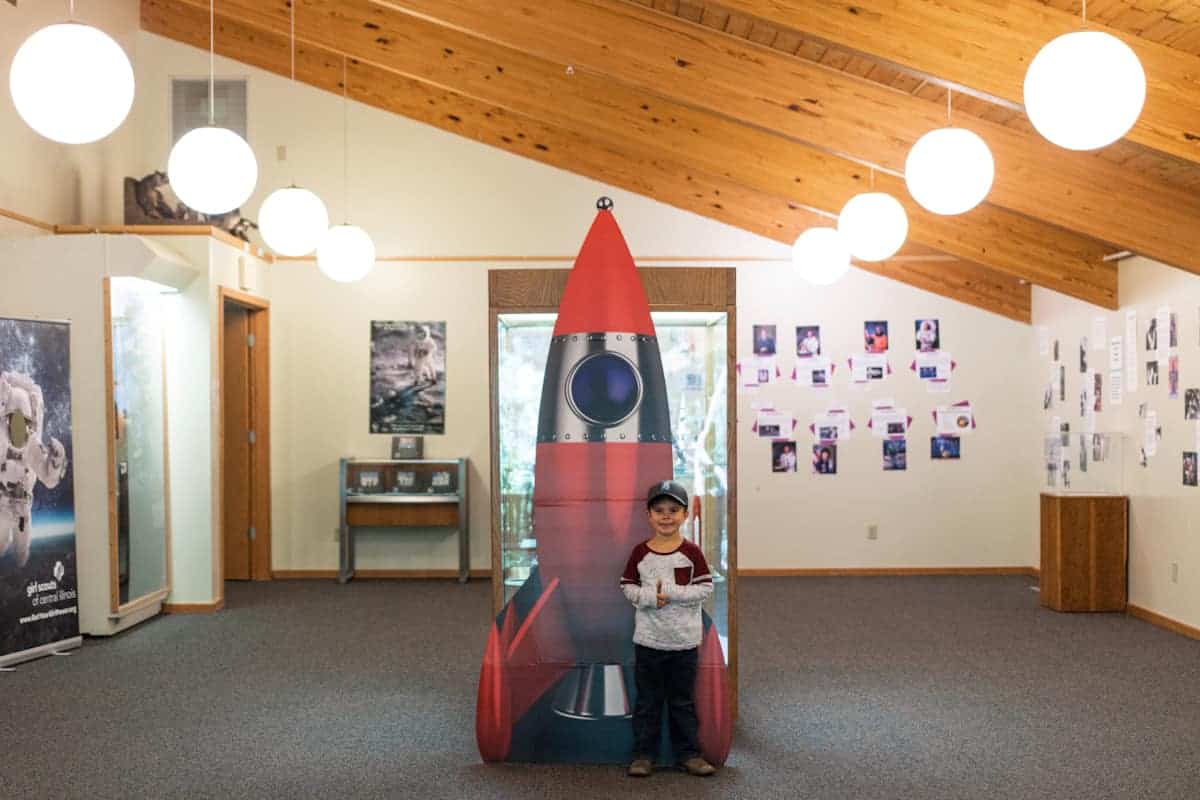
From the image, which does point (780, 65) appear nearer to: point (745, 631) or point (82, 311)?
point (745, 631)

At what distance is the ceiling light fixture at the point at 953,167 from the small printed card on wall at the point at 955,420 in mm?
4527

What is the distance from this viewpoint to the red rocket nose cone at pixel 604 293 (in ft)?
13.1

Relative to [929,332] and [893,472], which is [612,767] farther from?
[929,332]

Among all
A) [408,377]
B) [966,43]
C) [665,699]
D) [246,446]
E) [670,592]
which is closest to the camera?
[670,592]

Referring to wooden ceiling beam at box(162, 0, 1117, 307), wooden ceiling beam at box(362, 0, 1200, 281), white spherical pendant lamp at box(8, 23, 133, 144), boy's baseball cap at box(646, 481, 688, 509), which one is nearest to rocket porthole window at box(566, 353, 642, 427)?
boy's baseball cap at box(646, 481, 688, 509)

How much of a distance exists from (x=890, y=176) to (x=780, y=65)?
4.86 ft

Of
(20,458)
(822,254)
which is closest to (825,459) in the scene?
(822,254)

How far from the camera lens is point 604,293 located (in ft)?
13.1

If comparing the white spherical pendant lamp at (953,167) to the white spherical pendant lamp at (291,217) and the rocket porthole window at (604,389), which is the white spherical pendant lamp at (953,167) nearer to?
the rocket porthole window at (604,389)

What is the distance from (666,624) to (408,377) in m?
4.97

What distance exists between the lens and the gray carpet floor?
3.73 m

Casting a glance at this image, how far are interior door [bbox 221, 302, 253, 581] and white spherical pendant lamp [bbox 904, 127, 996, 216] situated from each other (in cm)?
565

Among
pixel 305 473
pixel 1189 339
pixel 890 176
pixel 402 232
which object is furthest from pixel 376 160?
pixel 1189 339

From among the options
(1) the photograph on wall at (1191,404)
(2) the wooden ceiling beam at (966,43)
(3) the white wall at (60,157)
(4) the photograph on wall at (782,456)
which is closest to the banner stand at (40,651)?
(3) the white wall at (60,157)
